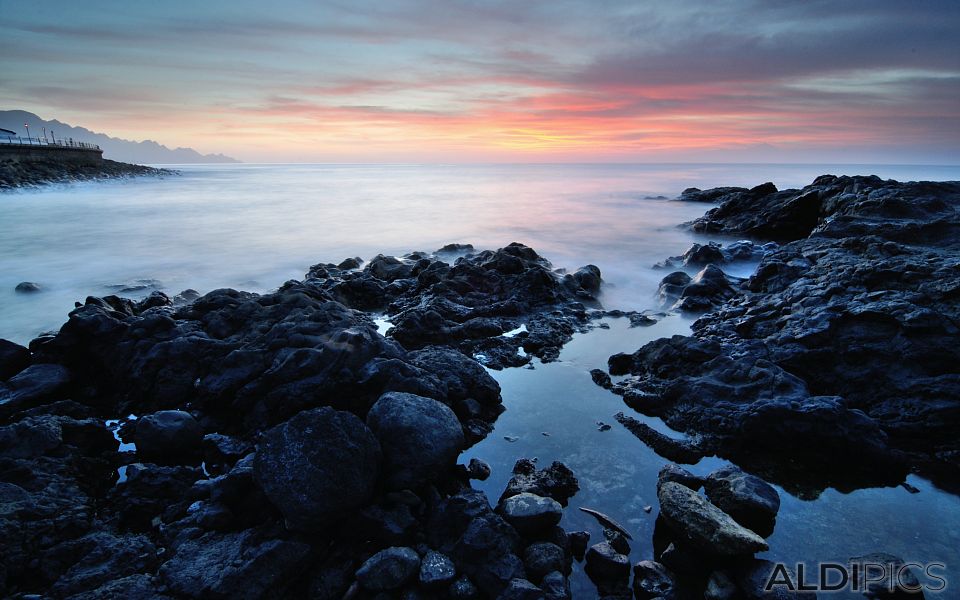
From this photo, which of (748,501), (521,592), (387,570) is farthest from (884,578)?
(387,570)

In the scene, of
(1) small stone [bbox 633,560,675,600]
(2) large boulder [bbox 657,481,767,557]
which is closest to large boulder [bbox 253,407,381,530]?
(1) small stone [bbox 633,560,675,600]

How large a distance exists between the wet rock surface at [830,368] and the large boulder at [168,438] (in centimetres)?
595

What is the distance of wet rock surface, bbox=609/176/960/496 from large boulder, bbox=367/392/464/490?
10.4 feet

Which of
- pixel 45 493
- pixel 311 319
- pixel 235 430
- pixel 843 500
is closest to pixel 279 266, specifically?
pixel 311 319

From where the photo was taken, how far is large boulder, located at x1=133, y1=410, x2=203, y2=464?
19.0ft

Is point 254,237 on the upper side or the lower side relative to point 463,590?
upper

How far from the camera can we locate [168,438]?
229 inches

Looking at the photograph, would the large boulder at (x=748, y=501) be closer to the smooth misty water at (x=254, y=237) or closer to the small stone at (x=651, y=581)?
the small stone at (x=651, y=581)

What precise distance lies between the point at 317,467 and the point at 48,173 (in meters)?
60.4

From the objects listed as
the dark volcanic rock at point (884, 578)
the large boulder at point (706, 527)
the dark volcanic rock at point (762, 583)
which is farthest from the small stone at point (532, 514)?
the dark volcanic rock at point (884, 578)

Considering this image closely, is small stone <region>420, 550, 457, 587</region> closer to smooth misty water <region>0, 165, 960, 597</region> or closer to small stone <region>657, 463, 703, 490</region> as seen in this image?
smooth misty water <region>0, 165, 960, 597</region>

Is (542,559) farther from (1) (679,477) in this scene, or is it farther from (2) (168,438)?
(2) (168,438)

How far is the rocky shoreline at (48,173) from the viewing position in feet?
132

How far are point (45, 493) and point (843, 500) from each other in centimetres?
817
